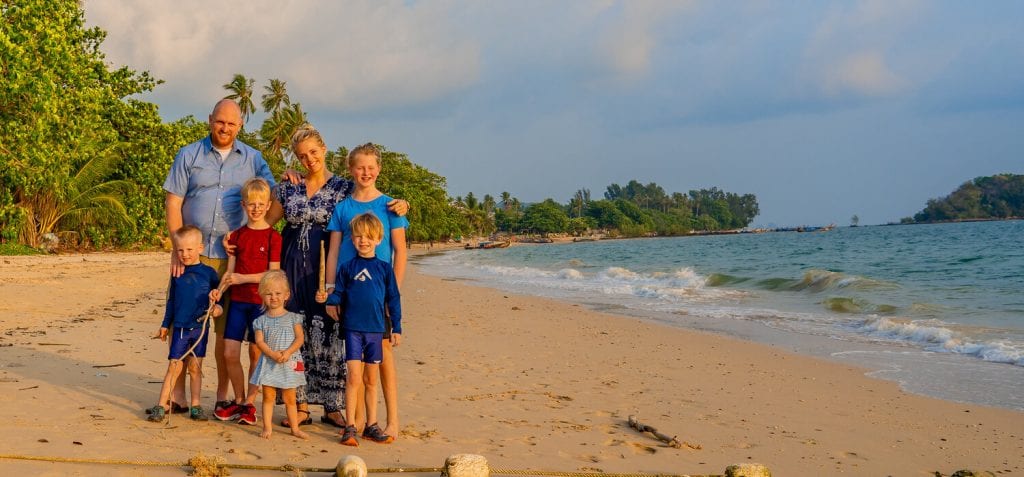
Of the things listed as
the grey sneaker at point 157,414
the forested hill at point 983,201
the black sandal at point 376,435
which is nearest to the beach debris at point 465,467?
the black sandal at point 376,435

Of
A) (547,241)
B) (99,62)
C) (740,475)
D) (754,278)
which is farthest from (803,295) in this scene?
(547,241)

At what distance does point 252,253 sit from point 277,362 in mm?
668

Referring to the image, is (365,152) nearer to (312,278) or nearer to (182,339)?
(312,278)

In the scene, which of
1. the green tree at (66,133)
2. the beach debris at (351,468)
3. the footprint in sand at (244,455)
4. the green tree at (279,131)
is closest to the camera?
the beach debris at (351,468)

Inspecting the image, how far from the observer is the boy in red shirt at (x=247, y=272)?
4.27 meters

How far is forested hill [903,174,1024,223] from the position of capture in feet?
436

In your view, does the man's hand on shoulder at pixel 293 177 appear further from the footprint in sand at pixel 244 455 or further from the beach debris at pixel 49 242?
the beach debris at pixel 49 242

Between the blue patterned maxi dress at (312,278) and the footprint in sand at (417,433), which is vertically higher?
the blue patterned maxi dress at (312,278)

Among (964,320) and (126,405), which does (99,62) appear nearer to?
(126,405)

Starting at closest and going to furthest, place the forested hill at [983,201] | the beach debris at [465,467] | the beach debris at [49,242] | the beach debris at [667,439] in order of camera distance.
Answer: the beach debris at [465,467]
the beach debris at [667,439]
the beach debris at [49,242]
the forested hill at [983,201]

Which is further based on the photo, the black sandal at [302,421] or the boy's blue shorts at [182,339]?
the black sandal at [302,421]

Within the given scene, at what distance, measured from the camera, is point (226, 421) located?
443 centimetres

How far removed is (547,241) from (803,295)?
103 metres

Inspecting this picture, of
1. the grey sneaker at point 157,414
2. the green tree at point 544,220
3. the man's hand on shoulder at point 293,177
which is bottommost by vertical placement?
the grey sneaker at point 157,414
